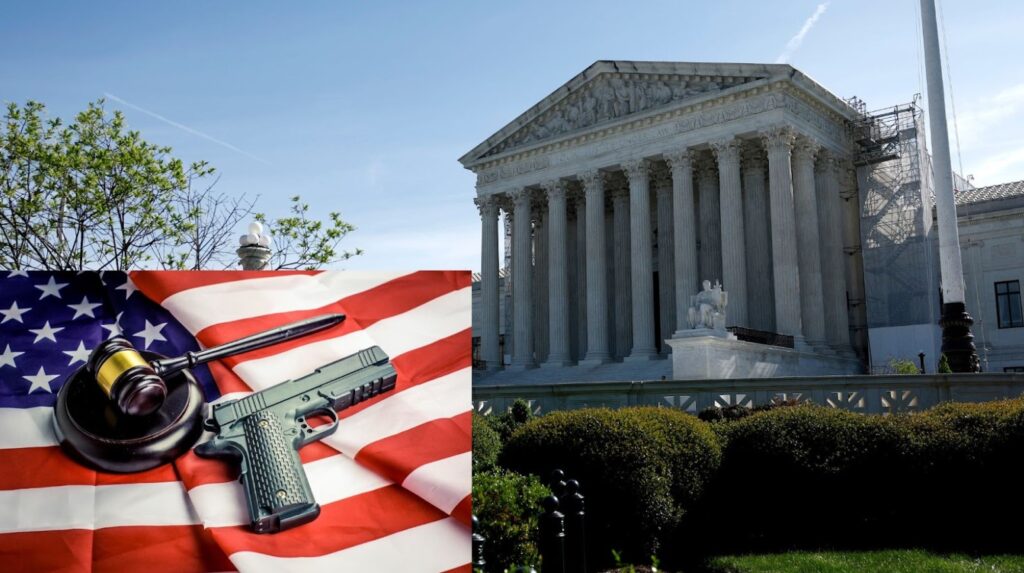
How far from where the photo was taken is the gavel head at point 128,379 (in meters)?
4.27

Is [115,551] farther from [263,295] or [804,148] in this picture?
[804,148]

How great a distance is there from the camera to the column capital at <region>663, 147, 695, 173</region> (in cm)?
4559

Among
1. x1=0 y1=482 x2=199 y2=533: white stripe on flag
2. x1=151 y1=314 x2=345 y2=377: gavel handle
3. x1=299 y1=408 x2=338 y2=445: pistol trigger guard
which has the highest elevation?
x1=151 y1=314 x2=345 y2=377: gavel handle

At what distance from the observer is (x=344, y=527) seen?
4.65 m

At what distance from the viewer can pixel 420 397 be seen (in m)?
5.02

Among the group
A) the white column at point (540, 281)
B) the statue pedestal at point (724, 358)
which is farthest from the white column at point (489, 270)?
the statue pedestal at point (724, 358)

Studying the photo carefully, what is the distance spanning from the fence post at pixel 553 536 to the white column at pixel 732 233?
37.0 m

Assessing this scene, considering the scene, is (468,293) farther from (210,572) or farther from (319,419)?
(210,572)

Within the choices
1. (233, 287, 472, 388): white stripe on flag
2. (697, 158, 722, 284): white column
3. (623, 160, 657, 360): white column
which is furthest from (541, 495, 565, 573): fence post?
(697, 158, 722, 284): white column

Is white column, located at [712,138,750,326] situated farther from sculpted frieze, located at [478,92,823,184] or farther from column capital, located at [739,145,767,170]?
column capital, located at [739,145,767,170]

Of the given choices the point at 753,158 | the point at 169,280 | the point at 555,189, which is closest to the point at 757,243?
the point at 753,158

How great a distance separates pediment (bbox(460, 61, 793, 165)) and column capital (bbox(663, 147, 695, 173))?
8.94 ft

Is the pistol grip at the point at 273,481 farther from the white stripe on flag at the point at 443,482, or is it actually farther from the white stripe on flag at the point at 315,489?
the white stripe on flag at the point at 443,482

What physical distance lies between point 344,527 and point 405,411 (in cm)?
74
